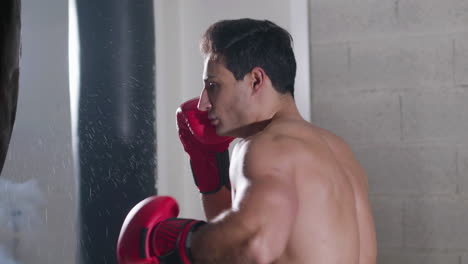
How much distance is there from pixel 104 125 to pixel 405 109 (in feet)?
3.91

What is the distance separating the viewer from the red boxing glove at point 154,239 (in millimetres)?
1194

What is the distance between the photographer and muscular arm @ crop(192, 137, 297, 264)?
1.11 m

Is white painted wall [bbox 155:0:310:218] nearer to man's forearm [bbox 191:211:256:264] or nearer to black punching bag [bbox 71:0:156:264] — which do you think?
black punching bag [bbox 71:0:156:264]

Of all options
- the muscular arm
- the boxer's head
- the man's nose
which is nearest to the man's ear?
the boxer's head

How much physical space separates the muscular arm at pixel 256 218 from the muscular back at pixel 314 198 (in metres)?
0.02

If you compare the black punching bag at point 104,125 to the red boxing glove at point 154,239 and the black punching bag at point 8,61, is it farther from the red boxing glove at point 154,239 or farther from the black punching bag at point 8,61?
the black punching bag at point 8,61

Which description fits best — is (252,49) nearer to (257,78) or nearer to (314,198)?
(257,78)

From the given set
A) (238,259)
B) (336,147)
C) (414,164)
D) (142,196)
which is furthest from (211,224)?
(414,164)

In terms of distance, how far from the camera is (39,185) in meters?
2.23

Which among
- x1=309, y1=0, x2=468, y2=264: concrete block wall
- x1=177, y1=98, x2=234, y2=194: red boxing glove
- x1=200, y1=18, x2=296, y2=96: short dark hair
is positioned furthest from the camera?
x1=309, y1=0, x2=468, y2=264: concrete block wall

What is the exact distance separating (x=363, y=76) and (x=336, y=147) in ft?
3.58

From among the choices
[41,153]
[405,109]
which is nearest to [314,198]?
[405,109]

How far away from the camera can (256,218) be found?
3.62 feet

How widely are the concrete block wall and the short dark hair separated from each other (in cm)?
101
